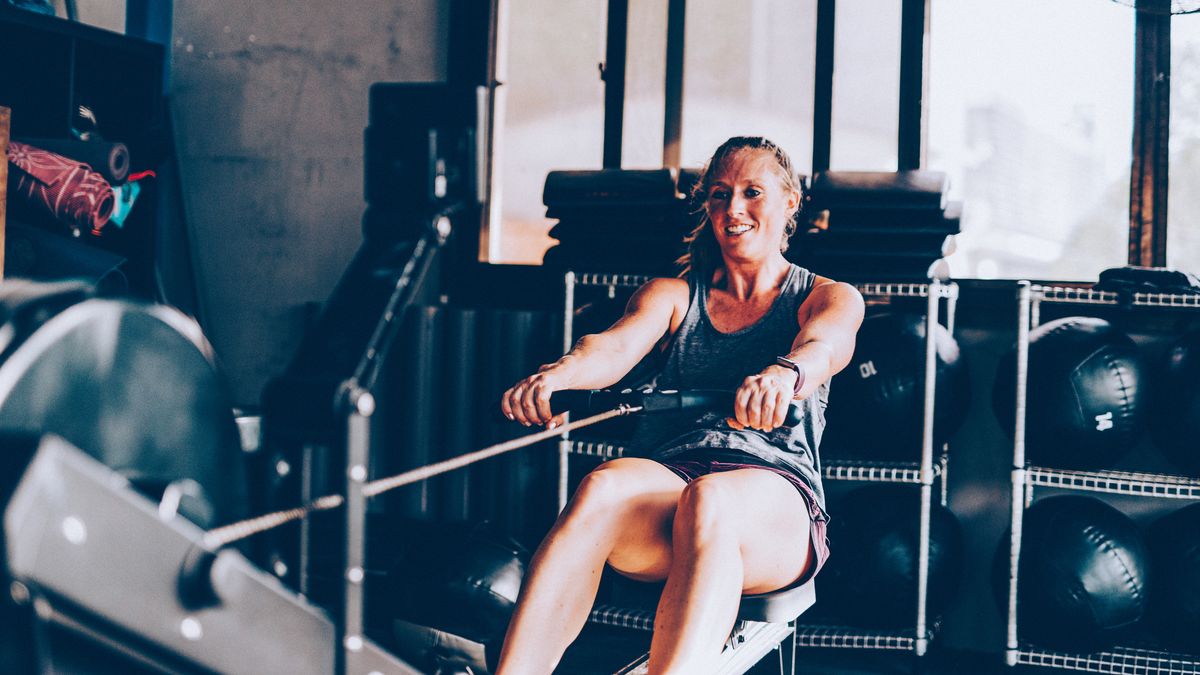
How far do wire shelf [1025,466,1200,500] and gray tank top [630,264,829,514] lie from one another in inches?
37.0

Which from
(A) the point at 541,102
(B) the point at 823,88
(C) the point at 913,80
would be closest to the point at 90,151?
(A) the point at 541,102

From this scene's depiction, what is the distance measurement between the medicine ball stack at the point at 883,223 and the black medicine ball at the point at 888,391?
0.14 metres

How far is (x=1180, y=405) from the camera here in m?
2.71

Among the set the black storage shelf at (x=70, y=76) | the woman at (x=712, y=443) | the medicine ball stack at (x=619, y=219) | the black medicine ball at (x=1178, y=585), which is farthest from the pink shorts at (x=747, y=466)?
the black storage shelf at (x=70, y=76)

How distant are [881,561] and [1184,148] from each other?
1.52m

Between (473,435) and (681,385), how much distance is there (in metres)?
1.28

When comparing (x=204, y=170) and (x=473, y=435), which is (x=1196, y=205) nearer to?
(x=473, y=435)

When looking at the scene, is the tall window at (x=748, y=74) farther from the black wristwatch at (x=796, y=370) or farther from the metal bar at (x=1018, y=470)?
the black wristwatch at (x=796, y=370)

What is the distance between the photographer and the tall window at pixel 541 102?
3680mm

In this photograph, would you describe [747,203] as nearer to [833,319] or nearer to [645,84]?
[833,319]

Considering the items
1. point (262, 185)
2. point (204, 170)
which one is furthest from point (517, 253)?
point (204, 170)

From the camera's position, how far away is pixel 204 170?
3.95 m

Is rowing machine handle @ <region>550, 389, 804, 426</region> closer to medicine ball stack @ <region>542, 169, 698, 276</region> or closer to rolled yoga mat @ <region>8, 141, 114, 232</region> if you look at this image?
medicine ball stack @ <region>542, 169, 698, 276</region>

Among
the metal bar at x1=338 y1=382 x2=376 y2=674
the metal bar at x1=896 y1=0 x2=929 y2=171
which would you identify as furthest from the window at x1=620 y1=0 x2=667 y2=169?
the metal bar at x1=338 y1=382 x2=376 y2=674
